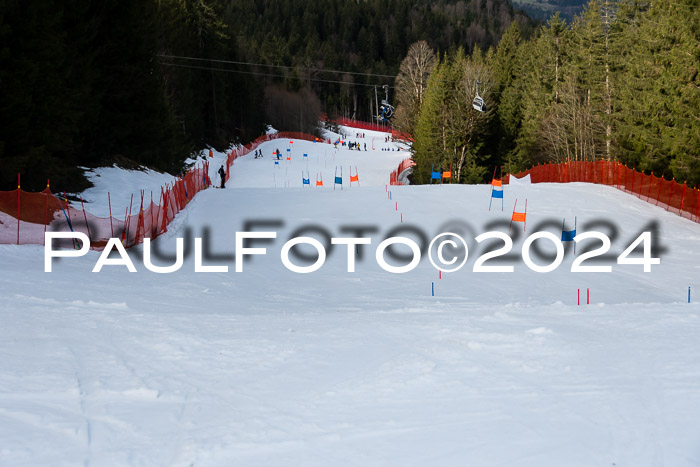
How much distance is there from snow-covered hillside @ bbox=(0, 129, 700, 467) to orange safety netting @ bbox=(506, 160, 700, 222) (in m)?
15.4

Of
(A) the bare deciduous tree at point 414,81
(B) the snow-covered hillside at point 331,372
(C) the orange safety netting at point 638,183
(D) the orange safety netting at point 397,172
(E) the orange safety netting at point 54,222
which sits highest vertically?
(A) the bare deciduous tree at point 414,81

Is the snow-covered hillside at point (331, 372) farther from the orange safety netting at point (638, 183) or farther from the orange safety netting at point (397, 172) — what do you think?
the orange safety netting at point (397, 172)

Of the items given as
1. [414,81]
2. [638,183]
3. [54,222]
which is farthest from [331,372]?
[414,81]

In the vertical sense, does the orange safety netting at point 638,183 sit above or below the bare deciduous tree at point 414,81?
below

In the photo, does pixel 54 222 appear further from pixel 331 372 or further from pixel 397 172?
pixel 397 172

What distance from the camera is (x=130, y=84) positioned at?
105 ft

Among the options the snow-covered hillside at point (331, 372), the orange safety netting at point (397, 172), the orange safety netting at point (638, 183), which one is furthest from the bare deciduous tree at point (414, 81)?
the snow-covered hillside at point (331, 372)

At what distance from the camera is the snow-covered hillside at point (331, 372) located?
18.6ft

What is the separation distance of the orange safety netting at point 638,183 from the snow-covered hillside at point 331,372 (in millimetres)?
15449

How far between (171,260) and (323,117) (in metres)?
120

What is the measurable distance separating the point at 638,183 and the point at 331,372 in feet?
93.7

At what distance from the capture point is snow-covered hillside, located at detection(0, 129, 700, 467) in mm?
5680

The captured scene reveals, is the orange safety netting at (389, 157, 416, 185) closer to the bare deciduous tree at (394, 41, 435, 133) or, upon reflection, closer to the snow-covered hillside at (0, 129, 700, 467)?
the bare deciduous tree at (394, 41, 435, 133)

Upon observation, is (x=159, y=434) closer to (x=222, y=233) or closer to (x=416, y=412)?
(x=416, y=412)
